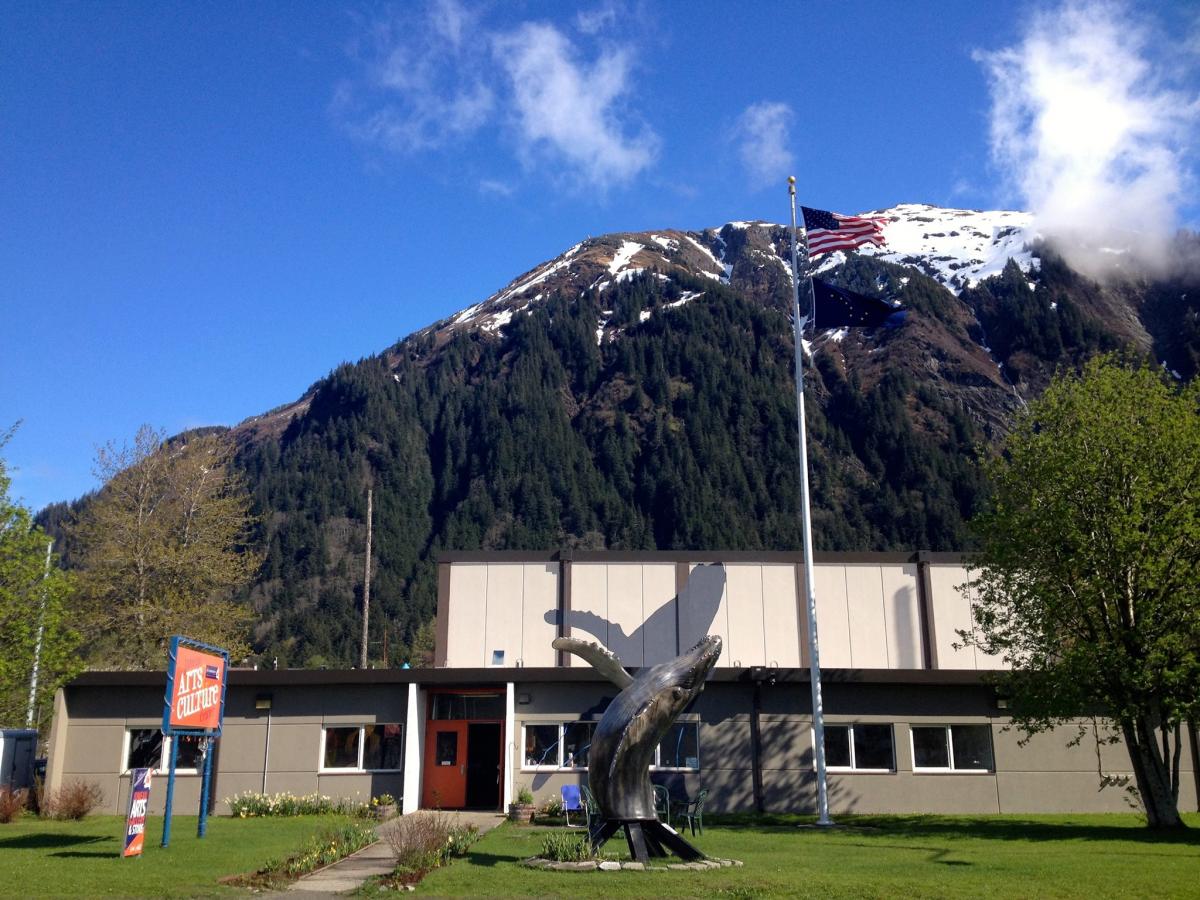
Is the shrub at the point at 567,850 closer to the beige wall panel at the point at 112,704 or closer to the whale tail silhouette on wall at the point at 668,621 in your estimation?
the whale tail silhouette on wall at the point at 668,621

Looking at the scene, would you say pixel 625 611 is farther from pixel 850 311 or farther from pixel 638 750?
pixel 638 750

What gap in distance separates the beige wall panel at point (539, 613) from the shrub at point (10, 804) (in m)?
12.5

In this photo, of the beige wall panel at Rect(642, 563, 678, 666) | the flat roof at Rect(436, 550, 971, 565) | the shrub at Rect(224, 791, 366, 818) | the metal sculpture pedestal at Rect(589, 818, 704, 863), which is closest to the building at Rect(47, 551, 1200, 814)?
the shrub at Rect(224, 791, 366, 818)

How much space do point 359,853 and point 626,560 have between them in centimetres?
1357

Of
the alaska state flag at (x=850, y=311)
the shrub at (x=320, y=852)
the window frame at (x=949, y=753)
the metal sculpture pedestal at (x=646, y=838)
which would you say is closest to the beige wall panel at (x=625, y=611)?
the window frame at (x=949, y=753)

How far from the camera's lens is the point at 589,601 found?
2862 centimetres

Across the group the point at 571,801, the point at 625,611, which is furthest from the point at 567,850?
the point at 625,611

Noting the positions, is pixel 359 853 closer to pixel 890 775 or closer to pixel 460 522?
pixel 890 775

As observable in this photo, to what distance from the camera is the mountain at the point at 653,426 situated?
391ft

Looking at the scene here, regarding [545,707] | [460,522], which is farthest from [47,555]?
[460,522]

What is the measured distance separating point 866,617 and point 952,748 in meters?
4.66

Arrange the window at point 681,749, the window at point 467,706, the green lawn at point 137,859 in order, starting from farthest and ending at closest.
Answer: the window at point 467,706, the window at point 681,749, the green lawn at point 137,859

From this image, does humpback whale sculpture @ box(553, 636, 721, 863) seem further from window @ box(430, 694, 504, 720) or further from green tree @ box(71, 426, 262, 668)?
green tree @ box(71, 426, 262, 668)

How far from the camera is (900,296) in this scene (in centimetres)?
17162
